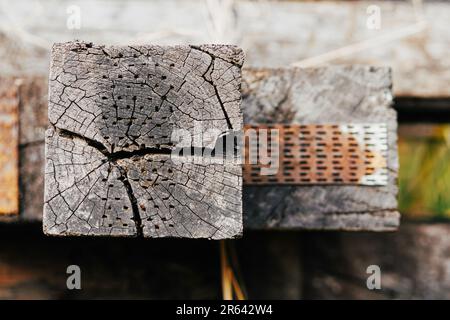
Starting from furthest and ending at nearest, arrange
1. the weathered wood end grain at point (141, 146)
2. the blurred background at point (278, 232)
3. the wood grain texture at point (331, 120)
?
the blurred background at point (278, 232)
the wood grain texture at point (331, 120)
the weathered wood end grain at point (141, 146)

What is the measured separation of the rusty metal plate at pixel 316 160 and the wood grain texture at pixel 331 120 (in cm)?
2

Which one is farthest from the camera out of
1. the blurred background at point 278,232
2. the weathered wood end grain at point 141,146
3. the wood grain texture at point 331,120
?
the blurred background at point 278,232

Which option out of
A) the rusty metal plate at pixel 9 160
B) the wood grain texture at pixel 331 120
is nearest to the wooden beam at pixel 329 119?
the wood grain texture at pixel 331 120

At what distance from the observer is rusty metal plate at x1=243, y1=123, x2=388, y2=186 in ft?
5.55

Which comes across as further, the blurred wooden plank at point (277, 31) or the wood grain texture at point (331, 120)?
the blurred wooden plank at point (277, 31)

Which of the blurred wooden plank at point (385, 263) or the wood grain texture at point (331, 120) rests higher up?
the wood grain texture at point (331, 120)

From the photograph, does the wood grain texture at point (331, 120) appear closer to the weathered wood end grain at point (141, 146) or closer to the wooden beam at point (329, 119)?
the wooden beam at point (329, 119)

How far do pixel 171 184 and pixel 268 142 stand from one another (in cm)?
48

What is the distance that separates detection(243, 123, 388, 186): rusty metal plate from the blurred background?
41 cm

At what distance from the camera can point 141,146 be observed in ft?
4.25

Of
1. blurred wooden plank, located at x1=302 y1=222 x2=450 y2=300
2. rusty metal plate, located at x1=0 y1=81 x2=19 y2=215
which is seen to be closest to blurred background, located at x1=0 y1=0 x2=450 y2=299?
blurred wooden plank, located at x1=302 y1=222 x2=450 y2=300

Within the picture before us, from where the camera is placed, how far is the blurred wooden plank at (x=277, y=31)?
2.12m

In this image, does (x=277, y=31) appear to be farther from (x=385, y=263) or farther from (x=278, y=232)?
(x=385, y=263)
